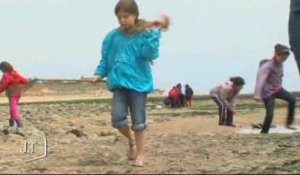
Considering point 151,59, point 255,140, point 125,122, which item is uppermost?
point 151,59

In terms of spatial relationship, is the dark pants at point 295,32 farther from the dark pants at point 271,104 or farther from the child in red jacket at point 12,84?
the child in red jacket at point 12,84

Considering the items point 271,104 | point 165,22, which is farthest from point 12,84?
point 165,22

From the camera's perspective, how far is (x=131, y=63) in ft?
27.7

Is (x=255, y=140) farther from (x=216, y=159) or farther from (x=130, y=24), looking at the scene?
(x=130, y=24)

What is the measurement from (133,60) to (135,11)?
494mm

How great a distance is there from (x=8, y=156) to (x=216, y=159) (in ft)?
7.88

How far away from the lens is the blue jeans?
8508mm

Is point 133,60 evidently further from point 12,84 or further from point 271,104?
point 12,84

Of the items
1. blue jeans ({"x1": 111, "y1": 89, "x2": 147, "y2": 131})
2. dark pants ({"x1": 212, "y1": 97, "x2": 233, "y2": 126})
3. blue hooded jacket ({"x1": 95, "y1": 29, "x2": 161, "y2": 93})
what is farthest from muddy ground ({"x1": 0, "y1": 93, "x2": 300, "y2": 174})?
dark pants ({"x1": 212, "y1": 97, "x2": 233, "y2": 126})

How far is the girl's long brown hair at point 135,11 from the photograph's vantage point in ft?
27.5

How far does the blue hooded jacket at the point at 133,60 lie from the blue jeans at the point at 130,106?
78 mm

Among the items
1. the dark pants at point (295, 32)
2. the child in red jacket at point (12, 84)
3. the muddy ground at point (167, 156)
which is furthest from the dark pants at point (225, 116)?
the dark pants at point (295, 32)

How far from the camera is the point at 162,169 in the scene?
776 cm

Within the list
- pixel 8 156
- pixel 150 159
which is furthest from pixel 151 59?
pixel 8 156
